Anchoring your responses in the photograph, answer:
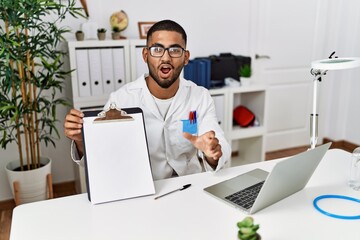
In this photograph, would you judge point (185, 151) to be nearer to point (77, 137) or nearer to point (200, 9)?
point (77, 137)

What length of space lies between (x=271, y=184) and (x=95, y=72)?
1754mm

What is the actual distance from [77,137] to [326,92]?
3.20 metres

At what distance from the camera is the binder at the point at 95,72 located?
2494mm

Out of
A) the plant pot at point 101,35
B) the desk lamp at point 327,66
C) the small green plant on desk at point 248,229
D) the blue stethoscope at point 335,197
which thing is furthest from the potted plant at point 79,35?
the small green plant on desk at point 248,229

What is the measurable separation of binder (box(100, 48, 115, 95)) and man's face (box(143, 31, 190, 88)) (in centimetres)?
98

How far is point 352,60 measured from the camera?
123cm

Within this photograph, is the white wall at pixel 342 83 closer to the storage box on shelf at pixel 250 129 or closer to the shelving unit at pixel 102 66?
the storage box on shelf at pixel 250 129

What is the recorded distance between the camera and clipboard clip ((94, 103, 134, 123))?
1261mm

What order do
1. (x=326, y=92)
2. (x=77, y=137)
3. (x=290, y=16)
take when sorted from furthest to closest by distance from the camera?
(x=326, y=92)
(x=290, y=16)
(x=77, y=137)

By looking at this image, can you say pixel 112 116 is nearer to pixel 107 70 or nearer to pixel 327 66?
pixel 327 66

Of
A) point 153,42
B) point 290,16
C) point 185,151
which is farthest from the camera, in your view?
point 290,16

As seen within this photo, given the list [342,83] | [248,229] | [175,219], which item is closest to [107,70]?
[175,219]

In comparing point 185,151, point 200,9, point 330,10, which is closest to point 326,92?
point 330,10

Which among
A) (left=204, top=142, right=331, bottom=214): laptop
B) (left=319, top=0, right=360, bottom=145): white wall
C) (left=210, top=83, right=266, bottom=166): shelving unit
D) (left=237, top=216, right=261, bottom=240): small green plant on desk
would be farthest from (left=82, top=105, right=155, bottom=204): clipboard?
(left=319, top=0, right=360, bottom=145): white wall
